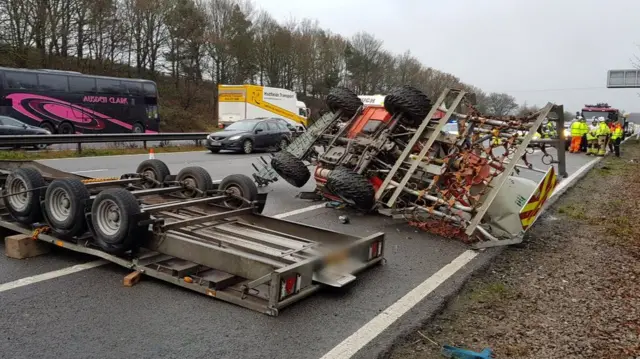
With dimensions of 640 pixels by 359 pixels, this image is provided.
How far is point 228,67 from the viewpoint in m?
47.3

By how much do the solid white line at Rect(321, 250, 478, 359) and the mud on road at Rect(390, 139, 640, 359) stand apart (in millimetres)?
237

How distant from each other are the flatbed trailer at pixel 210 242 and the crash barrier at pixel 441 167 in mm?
1888

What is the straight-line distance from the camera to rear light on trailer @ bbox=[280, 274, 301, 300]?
155 inches

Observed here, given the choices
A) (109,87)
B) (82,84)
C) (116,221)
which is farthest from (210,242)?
(109,87)

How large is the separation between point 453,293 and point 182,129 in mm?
36642

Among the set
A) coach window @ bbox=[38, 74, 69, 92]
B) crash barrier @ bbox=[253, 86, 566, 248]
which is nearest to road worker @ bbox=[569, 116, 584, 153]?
crash barrier @ bbox=[253, 86, 566, 248]

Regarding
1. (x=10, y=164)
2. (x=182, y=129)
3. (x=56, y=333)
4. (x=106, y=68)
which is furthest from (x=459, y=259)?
(x=106, y=68)

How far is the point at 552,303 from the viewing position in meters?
4.62

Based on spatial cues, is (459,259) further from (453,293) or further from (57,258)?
(57,258)

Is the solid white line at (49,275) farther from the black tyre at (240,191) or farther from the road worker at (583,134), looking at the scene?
the road worker at (583,134)

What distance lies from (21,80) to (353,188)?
21.9m

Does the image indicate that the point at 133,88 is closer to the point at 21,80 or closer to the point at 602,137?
the point at 21,80

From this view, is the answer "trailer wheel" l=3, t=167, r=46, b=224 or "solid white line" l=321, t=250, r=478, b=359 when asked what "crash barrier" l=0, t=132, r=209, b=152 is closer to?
"trailer wheel" l=3, t=167, r=46, b=224

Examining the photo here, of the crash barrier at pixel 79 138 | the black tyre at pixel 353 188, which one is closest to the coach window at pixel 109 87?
the crash barrier at pixel 79 138
